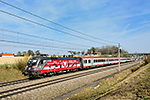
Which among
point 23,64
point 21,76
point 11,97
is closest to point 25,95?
point 11,97

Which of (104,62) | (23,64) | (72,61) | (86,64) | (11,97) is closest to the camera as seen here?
(11,97)

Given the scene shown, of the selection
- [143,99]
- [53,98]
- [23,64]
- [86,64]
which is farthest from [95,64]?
[143,99]

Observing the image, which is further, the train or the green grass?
the green grass

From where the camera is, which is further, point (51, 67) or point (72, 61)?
point (72, 61)

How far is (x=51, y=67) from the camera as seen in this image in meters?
17.5

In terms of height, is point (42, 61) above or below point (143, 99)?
above

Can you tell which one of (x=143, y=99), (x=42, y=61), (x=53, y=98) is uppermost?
(x=42, y=61)

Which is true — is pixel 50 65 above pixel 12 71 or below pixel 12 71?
above

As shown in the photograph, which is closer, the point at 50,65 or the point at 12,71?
the point at 50,65

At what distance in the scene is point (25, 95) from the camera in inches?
370

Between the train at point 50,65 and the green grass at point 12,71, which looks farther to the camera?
the green grass at point 12,71

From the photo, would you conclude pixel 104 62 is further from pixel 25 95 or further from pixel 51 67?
pixel 25 95

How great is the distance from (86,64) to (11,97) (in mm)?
19026

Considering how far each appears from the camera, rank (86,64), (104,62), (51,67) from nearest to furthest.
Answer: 1. (51,67)
2. (86,64)
3. (104,62)
